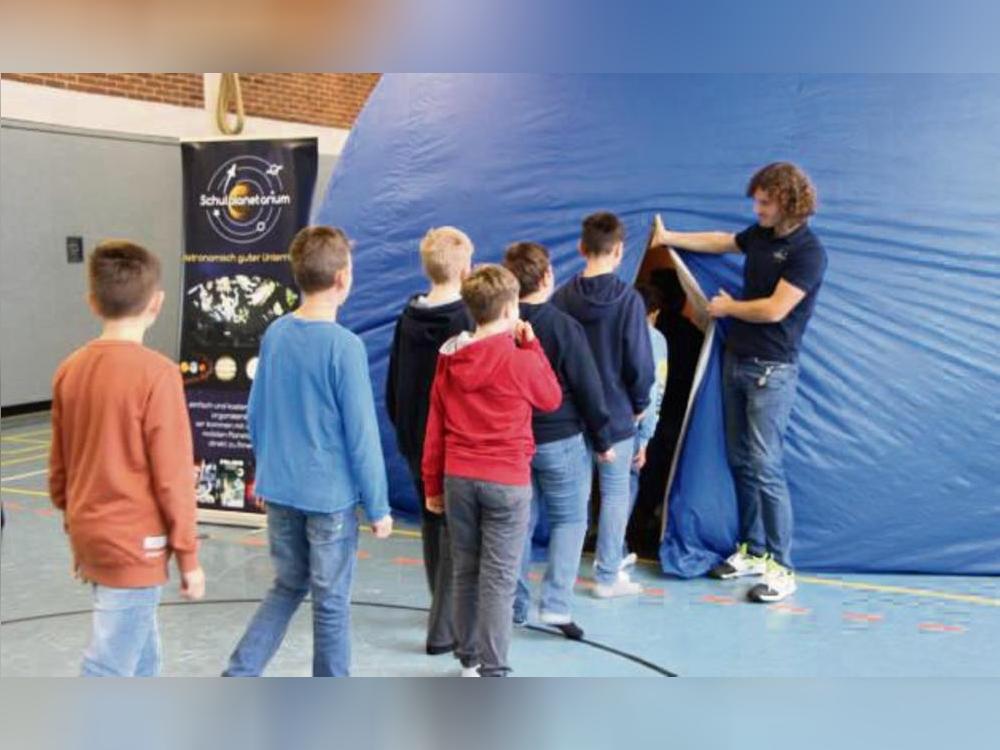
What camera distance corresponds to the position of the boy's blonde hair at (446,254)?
11.0 ft

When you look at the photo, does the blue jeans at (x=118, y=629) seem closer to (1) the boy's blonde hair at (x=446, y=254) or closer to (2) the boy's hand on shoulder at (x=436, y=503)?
(2) the boy's hand on shoulder at (x=436, y=503)

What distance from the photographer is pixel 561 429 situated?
11.9 ft

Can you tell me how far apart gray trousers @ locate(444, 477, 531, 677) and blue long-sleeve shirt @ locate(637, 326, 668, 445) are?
1.30 metres

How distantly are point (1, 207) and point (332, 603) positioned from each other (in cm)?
685

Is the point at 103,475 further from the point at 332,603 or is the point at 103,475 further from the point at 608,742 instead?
the point at 608,742

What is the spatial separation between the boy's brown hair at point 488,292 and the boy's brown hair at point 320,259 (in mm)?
372

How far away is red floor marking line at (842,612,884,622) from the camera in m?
4.00

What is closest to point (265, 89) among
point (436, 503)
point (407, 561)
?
point (407, 561)

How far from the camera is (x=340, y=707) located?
2910 millimetres

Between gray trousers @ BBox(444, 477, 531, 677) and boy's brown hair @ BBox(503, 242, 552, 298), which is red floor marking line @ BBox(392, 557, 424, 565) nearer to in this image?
gray trousers @ BBox(444, 477, 531, 677)

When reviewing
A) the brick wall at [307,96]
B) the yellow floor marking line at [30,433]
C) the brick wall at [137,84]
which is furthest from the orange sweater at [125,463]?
the brick wall at [307,96]

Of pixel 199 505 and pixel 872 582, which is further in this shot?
pixel 199 505

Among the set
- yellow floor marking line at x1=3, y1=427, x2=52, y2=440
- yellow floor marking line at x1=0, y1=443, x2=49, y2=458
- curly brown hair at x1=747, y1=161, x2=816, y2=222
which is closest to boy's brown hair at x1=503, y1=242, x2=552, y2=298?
curly brown hair at x1=747, y1=161, x2=816, y2=222
